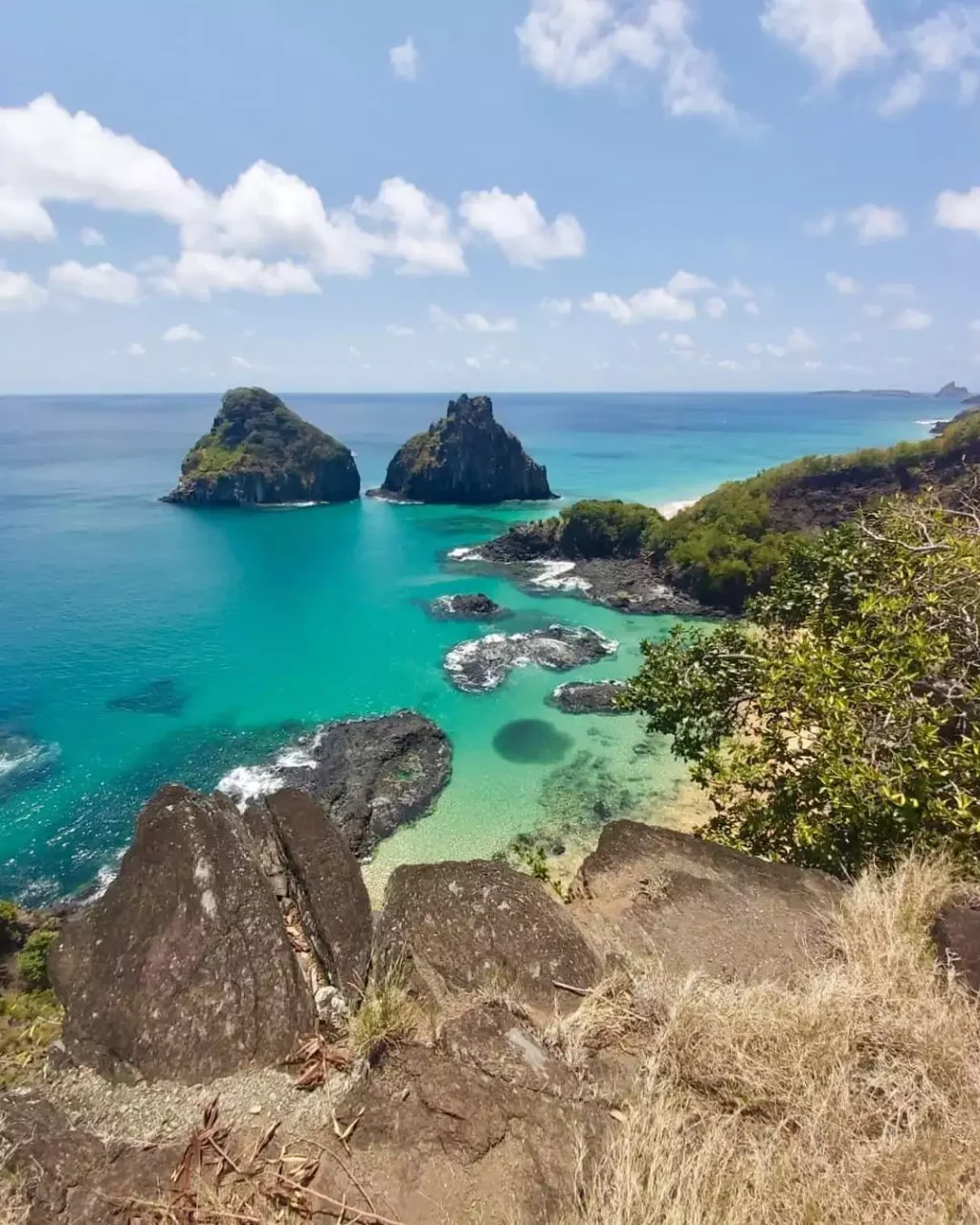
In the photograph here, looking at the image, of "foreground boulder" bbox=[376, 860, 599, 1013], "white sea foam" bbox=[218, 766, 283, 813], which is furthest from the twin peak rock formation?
"foreground boulder" bbox=[376, 860, 599, 1013]

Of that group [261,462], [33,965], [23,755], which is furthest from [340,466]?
[33,965]

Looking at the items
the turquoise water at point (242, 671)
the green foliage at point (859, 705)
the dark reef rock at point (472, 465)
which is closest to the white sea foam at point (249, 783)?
the turquoise water at point (242, 671)

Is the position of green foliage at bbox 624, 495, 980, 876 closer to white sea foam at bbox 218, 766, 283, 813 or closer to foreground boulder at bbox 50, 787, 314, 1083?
foreground boulder at bbox 50, 787, 314, 1083

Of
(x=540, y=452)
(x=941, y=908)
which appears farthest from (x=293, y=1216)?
(x=540, y=452)

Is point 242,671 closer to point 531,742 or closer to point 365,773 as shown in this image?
point 365,773

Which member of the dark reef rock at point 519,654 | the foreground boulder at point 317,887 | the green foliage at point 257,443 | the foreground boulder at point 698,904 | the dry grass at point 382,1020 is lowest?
the dark reef rock at point 519,654

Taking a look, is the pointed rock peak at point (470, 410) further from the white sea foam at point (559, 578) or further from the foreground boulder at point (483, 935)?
the foreground boulder at point (483, 935)
